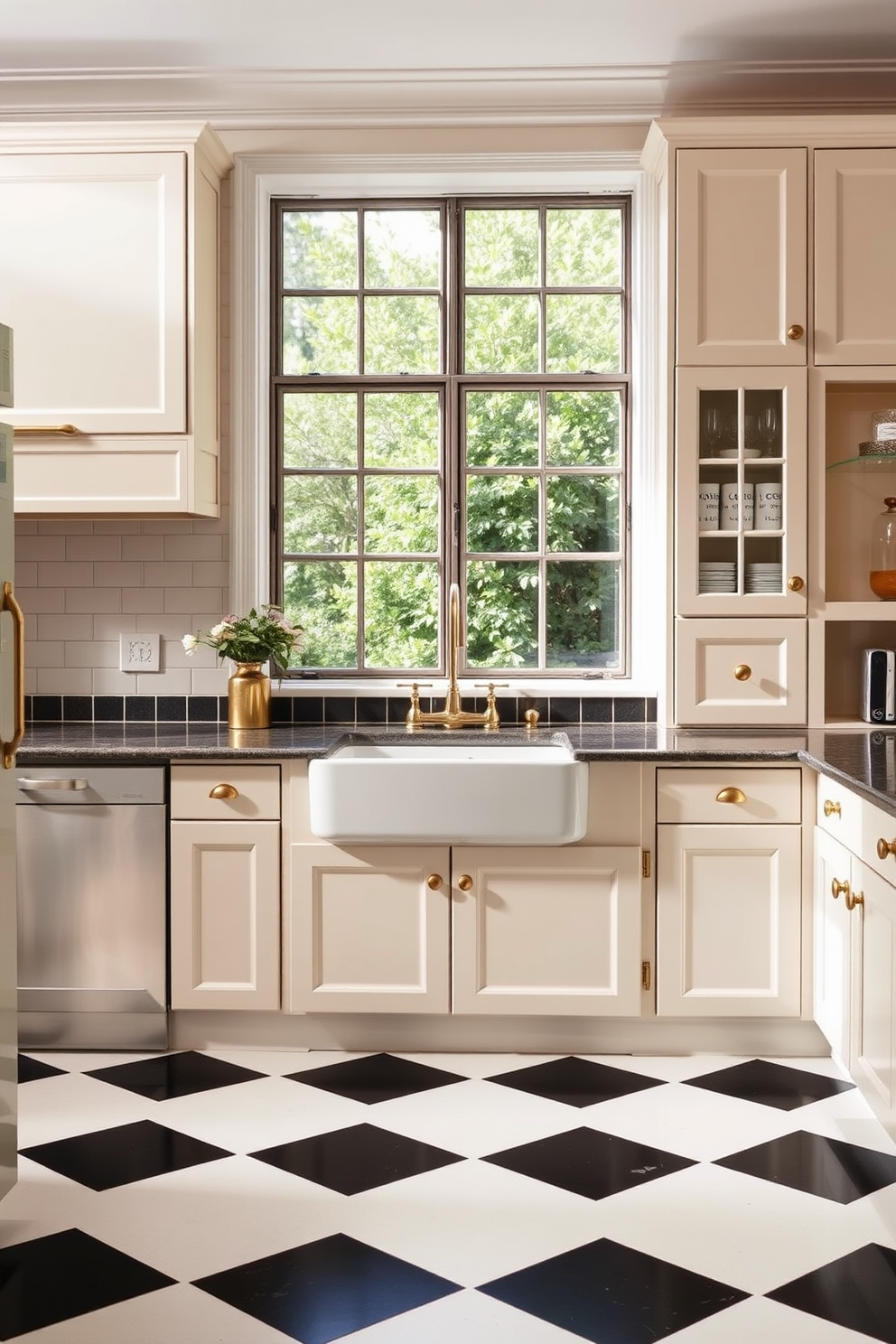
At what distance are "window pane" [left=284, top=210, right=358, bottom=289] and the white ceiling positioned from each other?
29 centimetres

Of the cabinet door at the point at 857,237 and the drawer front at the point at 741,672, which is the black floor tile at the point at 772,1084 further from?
the cabinet door at the point at 857,237

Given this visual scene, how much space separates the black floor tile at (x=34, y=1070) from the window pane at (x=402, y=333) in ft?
7.32

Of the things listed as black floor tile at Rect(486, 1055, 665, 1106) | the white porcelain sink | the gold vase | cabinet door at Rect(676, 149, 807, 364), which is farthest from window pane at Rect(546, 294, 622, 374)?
black floor tile at Rect(486, 1055, 665, 1106)

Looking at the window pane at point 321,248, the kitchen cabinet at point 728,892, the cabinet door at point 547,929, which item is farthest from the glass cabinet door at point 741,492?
the window pane at point 321,248

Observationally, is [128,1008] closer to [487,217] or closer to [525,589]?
[525,589]

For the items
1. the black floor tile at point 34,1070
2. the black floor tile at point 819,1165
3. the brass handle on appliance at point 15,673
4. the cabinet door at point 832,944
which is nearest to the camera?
the brass handle on appliance at point 15,673

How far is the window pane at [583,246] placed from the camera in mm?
3988

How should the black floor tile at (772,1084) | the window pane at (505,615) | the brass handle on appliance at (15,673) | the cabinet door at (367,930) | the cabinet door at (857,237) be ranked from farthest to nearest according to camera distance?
the window pane at (505,615), the cabinet door at (857,237), the cabinet door at (367,930), the black floor tile at (772,1084), the brass handle on appliance at (15,673)

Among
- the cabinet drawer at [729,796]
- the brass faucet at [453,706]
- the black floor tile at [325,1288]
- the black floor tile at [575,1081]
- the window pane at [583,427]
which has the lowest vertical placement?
the black floor tile at [325,1288]

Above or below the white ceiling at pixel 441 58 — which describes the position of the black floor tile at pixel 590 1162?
below

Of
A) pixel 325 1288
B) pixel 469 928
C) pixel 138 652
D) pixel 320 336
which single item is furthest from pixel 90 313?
pixel 325 1288

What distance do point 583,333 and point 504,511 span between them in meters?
0.61

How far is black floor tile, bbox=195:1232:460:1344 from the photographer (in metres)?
2.06

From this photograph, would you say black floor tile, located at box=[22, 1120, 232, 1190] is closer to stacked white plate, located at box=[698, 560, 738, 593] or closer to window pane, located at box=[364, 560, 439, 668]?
window pane, located at box=[364, 560, 439, 668]
